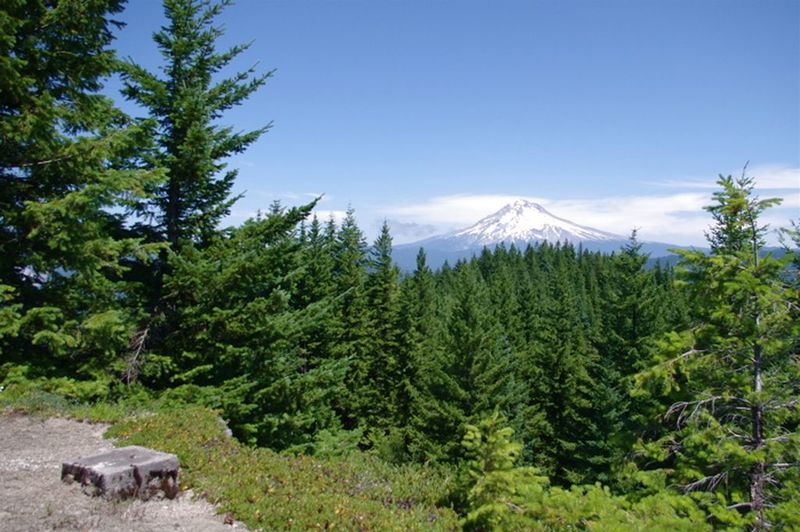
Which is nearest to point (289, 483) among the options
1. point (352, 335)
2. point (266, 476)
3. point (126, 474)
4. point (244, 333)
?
point (266, 476)

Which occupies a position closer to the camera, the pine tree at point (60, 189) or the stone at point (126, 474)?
the stone at point (126, 474)

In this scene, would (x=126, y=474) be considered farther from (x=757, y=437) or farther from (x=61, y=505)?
(x=757, y=437)

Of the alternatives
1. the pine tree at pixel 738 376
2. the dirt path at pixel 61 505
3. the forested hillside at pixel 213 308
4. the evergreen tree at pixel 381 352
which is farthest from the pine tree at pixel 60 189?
the evergreen tree at pixel 381 352

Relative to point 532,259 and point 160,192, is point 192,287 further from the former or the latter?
point 532,259

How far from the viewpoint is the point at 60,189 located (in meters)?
10.9

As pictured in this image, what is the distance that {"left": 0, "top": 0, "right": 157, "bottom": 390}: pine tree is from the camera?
969 cm

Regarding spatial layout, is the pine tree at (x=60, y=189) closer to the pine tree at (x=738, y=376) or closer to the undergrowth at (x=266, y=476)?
the undergrowth at (x=266, y=476)

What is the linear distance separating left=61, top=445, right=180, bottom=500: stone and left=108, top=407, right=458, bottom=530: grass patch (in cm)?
53

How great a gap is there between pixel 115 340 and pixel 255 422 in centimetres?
411

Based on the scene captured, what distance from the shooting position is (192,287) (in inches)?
496

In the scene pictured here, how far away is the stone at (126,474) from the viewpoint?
664 centimetres

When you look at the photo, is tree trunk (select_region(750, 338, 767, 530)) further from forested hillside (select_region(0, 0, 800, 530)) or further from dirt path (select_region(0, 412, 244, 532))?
dirt path (select_region(0, 412, 244, 532))

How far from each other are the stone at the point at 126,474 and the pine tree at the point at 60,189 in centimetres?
387

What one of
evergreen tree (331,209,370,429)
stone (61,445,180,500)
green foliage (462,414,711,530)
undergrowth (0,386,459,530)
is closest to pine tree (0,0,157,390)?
undergrowth (0,386,459,530)
